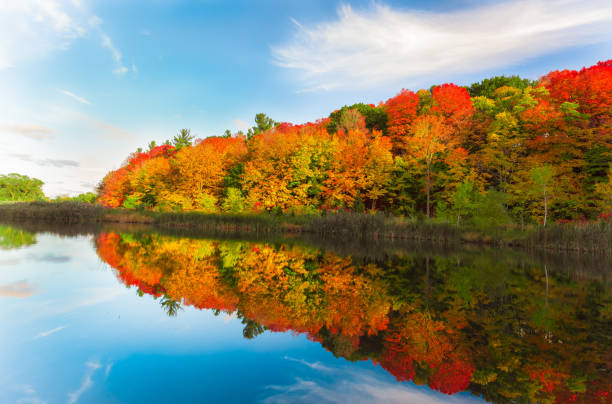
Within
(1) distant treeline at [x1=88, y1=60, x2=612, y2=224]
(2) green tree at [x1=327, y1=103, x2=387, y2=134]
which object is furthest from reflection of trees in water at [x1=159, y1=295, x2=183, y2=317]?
(2) green tree at [x1=327, y1=103, x2=387, y2=134]

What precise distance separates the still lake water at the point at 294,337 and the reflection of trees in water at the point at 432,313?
28 mm

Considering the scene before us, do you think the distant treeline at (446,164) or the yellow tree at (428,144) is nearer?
the distant treeline at (446,164)

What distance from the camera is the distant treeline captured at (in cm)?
2428

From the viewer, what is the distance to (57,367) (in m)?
3.63

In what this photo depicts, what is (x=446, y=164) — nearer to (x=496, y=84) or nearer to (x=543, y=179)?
(x=543, y=179)

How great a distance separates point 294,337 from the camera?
492cm

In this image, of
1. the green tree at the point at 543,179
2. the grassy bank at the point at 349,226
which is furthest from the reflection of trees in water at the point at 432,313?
the green tree at the point at 543,179

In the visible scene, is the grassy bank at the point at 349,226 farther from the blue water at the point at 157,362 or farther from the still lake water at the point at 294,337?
the blue water at the point at 157,362

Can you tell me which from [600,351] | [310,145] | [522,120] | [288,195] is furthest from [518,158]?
[600,351]

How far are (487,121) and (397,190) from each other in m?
11.0

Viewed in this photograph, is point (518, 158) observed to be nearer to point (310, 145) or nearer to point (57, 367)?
point (310, 145)

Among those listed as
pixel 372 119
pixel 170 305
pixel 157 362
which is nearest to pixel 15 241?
pixel 170 305

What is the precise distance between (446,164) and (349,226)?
543 inches

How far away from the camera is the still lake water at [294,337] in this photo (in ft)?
11.1
